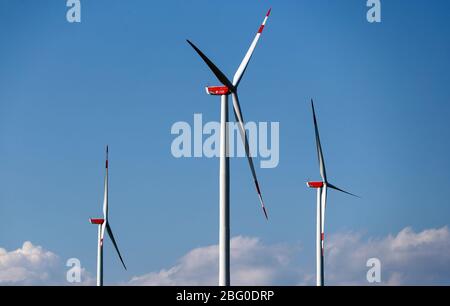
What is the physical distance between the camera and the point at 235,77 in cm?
5888

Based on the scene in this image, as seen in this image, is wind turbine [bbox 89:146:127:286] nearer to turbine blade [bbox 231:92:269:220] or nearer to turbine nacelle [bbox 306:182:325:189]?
turbine nacelle [bbox 306:182:325:189]

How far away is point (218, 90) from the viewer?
2233 inches

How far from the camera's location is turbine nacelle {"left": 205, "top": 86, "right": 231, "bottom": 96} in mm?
56562

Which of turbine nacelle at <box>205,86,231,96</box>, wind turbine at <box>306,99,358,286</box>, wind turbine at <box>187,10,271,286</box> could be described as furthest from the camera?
wind turbine at <box>306,99,358,286</box>

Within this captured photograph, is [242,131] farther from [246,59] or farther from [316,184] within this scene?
[316,184]

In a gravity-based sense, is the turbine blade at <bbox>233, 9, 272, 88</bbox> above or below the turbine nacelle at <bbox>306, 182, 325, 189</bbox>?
above

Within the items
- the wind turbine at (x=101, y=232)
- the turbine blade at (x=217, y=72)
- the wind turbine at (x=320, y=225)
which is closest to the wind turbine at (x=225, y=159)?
the turbine blade at (x=217, y=72)

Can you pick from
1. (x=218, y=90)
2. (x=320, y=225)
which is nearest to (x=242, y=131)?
(x=218, y=90)

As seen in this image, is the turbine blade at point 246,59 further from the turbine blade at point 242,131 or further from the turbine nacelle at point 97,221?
the turbine nacelle at point 97,221

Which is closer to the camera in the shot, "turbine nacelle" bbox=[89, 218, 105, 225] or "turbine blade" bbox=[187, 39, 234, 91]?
"turbine blade" bbox=[187, 39, 234, 91]

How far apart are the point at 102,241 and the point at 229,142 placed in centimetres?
3041

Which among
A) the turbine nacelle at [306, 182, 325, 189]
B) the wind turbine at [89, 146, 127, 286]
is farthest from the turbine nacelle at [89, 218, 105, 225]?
the turbine nacelle at [306, 182, 325, 189]
